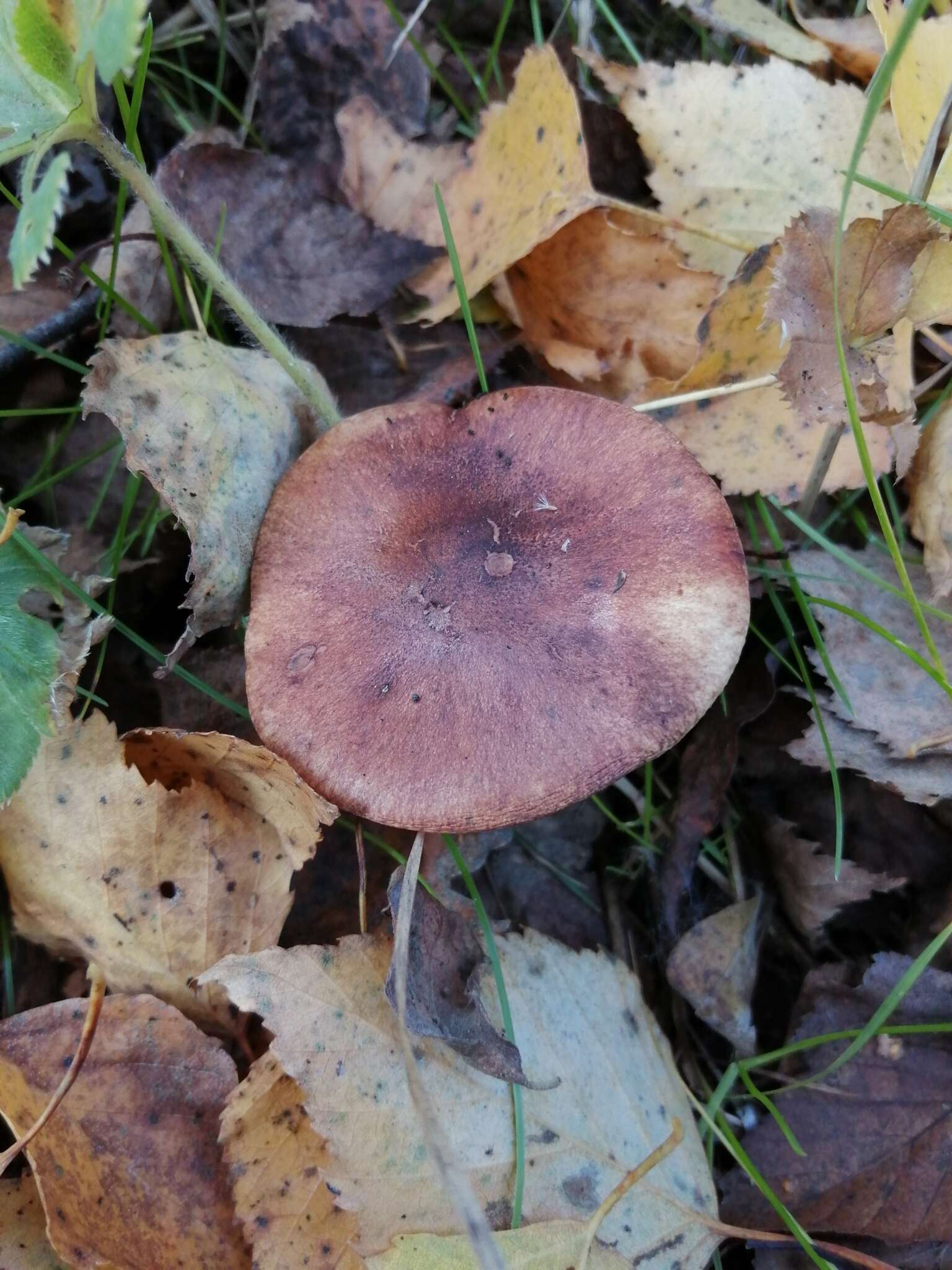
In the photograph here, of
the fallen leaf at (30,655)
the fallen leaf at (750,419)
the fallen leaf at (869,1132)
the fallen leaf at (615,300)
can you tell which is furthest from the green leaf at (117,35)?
the fallen leaf at (869,1132)

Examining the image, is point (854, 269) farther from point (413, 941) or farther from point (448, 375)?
point (413, 941)

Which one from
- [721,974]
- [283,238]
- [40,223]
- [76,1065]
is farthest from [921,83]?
[76,1065]

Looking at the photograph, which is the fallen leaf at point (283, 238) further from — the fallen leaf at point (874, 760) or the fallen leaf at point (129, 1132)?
the fallen leaf at point (129, 1132)

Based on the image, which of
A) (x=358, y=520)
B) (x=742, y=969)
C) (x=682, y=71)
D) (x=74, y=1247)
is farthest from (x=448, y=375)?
(x=74, y=1247)

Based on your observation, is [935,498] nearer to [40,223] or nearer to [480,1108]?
[480,1108]

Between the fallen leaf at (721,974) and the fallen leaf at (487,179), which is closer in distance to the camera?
the fallen leaf at (721,974)

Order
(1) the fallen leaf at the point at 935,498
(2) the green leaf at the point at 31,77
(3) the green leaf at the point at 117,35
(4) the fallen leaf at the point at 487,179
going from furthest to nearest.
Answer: (4) the fallen leaf at the point at 487,179, (1) the fallen leaf at the point at 935,498, (2) the green leaf at the point at 31,77, (3) the green leaf at the point at 117,35

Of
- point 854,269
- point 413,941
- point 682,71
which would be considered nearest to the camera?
point 854,269
